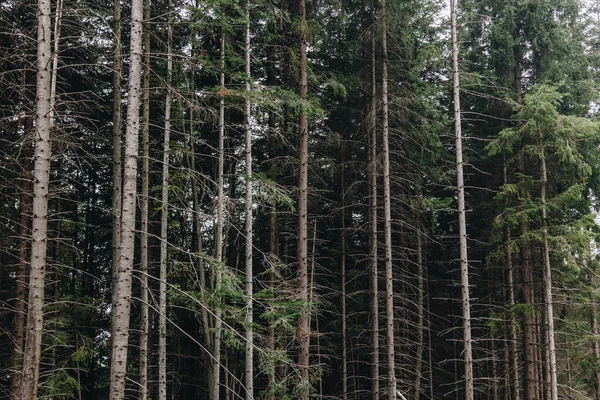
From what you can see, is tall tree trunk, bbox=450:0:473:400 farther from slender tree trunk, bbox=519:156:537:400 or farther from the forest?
slender tree trunk, bbox=519:156:537:400

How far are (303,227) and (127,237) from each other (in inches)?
235

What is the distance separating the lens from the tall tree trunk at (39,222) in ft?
20.4

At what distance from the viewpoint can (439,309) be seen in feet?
78.4

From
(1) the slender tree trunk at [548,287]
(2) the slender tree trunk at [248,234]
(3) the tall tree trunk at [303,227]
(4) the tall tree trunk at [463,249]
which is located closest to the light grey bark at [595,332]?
(1) the slender tree trunk at [548,287]

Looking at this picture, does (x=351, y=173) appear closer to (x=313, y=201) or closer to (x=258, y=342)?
(x=313, y=201)

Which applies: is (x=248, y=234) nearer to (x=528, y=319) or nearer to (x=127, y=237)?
(x=127, y=237)

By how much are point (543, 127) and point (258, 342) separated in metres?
10.2

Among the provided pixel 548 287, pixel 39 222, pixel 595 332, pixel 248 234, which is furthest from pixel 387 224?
pixel 595 332

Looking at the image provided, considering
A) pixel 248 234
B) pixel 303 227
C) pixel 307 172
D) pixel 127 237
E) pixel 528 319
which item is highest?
pixel 307 172

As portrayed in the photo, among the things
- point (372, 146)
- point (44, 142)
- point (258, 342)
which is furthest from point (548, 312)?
point (44, 142)

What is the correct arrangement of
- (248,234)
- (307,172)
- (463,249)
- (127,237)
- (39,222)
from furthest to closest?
(307,172) < (463,249) < (248,234) < (39,222) < (127,237)

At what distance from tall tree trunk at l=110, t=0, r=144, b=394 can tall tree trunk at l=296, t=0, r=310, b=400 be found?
15.5 ft

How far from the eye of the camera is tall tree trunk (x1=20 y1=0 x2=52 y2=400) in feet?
20.4

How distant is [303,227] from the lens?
11750 millimetres
